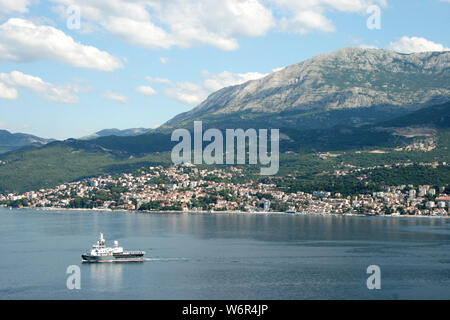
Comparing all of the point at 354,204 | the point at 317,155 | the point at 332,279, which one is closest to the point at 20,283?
the point at 332,279

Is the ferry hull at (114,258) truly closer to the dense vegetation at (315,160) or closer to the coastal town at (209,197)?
the coastal town at (209,197)

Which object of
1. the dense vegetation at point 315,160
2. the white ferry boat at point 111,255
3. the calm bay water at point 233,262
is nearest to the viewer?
the calm bay water at point 233,262

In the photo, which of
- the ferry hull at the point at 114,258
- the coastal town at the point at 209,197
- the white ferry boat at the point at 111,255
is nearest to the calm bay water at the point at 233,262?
the ferry hull at the point at 114,258

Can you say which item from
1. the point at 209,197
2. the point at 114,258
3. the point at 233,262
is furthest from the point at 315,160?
the point at 114,258

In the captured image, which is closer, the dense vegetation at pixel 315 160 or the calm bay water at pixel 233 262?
the calm bay water at pixel 233 262

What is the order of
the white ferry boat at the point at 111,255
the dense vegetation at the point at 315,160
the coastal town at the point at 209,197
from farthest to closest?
1. the dense vegetation at the point at 315,160
2. the coastal town at the point at 209,197
3. the white ferry boat at the point at 111,255

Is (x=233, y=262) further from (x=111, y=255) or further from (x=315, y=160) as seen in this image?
(x=315, y=160)

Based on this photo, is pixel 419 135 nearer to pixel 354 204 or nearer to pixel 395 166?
pixel 395 166

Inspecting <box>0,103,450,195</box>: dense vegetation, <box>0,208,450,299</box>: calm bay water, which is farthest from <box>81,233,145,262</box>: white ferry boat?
<box>0,103,450,195</box>: dense vegetation
